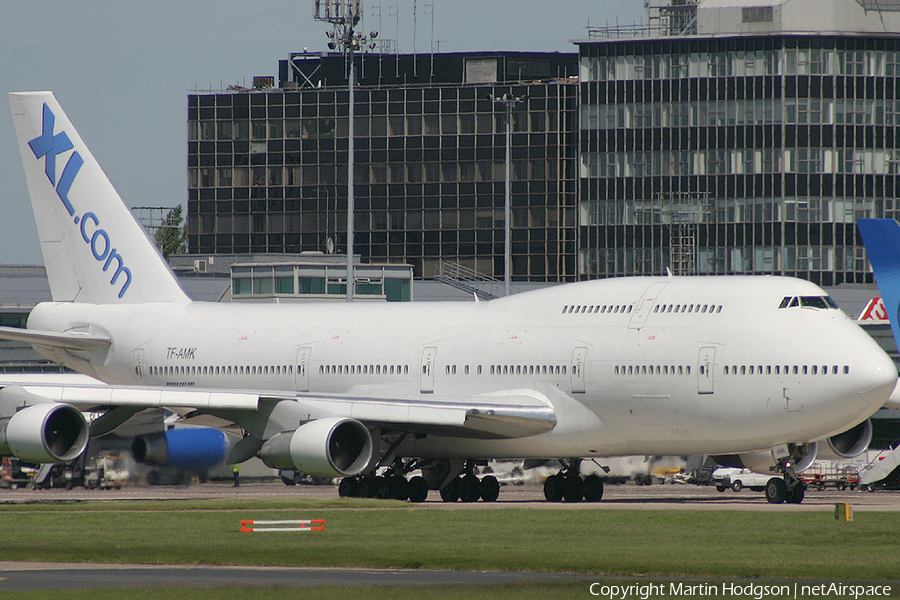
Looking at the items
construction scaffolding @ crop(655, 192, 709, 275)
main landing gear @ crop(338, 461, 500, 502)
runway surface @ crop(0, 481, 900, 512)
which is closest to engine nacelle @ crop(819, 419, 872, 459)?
runway surface @ crop(0, 481, 900, 512)

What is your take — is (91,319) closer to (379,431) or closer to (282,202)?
(379,431)

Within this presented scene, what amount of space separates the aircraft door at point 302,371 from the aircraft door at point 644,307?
397 inches

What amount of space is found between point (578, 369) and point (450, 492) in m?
5.75

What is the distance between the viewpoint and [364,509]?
32.6 metres

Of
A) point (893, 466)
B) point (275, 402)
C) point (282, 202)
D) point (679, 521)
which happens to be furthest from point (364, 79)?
point (679, 521)

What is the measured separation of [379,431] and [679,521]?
10336 mm

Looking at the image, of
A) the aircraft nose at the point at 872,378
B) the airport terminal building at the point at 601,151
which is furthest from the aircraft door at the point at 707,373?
the airport terminal building at the point at 601,151

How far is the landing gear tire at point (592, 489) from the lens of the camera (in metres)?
38.2

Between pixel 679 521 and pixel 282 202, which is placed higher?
pixel 282 202

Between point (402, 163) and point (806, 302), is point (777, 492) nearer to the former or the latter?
point (806, 302)

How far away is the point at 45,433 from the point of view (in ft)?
116

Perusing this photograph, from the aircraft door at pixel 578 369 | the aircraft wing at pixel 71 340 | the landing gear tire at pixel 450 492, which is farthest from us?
the aircraft wing at pixel 71 340

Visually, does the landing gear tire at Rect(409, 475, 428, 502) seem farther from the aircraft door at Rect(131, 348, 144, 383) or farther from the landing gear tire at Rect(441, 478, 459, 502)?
the aircraft door at Rect(131, 348, 144, 383)

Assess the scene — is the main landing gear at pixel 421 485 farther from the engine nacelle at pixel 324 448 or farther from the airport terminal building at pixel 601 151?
the airport terminal building at pixel 601 151
